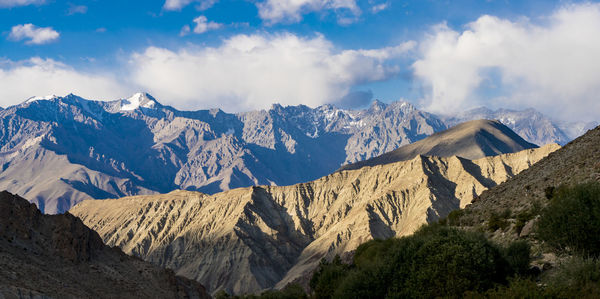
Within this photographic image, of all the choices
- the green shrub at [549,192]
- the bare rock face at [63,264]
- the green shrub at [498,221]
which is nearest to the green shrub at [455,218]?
the green shrub at [498,221]

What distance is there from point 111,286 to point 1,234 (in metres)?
13.1

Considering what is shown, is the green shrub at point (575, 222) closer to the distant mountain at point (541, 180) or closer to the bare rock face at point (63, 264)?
the distant mountain at point (541, 180)

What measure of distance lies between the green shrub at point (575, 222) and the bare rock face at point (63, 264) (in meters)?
41.1

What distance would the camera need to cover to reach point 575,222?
3372 centimetres

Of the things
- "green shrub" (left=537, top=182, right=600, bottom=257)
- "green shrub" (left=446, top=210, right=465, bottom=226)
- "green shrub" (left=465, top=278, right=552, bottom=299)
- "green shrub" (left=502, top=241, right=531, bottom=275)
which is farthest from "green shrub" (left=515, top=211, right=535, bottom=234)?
"green shrub" (left=465, top=278, right=552, bottom=299)

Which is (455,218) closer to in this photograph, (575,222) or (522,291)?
(575,222)

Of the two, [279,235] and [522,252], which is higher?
[279,235]

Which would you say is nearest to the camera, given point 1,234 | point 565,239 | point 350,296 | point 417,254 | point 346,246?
point 565,239

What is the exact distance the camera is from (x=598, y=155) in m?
47.6

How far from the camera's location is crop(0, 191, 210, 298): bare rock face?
2048 inches

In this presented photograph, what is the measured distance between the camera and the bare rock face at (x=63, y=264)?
171ft

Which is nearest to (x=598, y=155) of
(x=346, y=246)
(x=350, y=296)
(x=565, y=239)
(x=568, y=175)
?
(x=568, y=175)

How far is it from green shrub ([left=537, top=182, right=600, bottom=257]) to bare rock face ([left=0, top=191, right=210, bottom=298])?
41.1 metres

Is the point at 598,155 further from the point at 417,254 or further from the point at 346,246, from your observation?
the point at 346,246
